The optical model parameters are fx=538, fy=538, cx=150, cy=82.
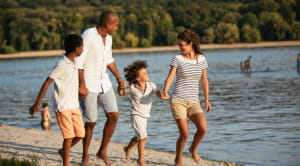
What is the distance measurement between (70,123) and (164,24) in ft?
407

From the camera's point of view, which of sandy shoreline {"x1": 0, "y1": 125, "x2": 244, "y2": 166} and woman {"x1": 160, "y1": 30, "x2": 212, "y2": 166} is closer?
woman {"x1": 160, "y1": 30, "x2": 212, "y2": 166}

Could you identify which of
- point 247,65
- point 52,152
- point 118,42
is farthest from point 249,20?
point 52,152

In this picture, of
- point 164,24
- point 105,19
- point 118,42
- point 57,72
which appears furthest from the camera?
point 164,24

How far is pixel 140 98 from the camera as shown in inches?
291

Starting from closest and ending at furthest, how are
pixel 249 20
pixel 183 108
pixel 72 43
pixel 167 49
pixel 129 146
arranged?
pixel 72 43, pixel 183 108, pixel 129 146, pixel 167 49, pixel 249 20

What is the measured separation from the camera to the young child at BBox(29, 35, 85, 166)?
22.2ft

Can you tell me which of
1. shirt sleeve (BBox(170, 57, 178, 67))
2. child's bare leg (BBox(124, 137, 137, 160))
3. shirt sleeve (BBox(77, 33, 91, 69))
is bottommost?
child's bare leg (BBox(124, 137, 137, 160))

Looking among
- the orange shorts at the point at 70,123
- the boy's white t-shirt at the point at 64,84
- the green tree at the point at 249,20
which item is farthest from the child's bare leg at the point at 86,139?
the green tree at the point at 249,20

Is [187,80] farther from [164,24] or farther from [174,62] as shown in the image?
[164,24]

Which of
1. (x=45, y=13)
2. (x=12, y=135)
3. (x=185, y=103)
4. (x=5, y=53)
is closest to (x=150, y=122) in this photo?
(x=12, y=135)

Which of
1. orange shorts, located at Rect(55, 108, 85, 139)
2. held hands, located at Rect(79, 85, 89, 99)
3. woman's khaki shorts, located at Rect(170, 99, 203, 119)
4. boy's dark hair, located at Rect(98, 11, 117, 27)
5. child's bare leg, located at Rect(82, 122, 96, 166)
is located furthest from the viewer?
child's bare leg, located at Rect(82, 122, 96, 166)

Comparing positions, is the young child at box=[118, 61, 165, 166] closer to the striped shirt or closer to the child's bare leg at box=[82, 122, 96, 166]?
the striped shirt

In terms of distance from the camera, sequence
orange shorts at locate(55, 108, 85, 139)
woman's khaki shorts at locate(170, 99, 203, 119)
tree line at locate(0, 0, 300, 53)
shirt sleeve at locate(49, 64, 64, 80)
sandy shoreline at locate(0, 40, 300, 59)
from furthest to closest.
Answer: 1. tree line at locate(0, 0, 300, 53)
2. sandy shoreline at locate(0, 40, 300, 59)
3. woman's khaki shorts at locate(170, 99, 203, 119)
4. orange shorts at locate(55, 108, 85, 139)
5. shirt sleeve at locate(49, 64, 64, 80)

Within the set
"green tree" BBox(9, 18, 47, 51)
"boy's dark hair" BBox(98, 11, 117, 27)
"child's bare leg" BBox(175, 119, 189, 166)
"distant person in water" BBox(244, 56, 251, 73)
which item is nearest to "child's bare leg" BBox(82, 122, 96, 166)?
"child's bare leg" BBox(175, 119, 189, 166)
